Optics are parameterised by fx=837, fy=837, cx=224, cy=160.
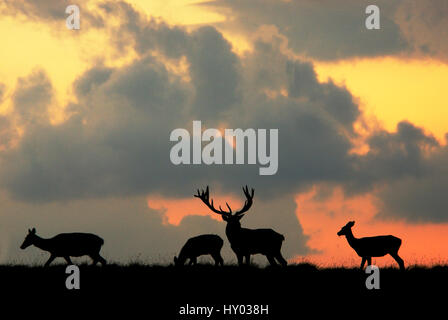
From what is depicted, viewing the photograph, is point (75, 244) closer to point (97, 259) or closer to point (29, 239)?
point (97, 259)

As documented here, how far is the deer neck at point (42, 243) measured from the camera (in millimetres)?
26656

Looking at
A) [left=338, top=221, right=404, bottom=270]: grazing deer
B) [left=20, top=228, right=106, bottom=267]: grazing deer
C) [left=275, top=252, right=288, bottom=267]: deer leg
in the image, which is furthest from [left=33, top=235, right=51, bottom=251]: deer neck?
[left=338, top=221, right=404, bottom=270]: grazing deer

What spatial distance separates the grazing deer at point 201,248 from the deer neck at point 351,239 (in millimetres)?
4005

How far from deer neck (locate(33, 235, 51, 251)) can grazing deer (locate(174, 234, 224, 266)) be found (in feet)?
15.0

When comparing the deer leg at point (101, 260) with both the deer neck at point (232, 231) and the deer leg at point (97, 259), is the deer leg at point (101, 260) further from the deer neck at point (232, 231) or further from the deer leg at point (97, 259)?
the deer neck at point (232, 231)

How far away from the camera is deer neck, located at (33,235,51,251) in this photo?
26.7m

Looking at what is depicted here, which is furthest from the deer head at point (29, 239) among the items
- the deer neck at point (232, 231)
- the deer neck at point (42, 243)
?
the deer neck at point (232, 231)

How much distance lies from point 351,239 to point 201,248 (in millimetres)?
4773

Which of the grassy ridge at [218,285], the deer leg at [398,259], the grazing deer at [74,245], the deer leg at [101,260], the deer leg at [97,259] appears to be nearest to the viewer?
the grassy ridge at [218,285]

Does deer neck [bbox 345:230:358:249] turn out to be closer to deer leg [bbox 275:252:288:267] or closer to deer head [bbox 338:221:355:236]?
deer head [bbox 338:221:355:236]

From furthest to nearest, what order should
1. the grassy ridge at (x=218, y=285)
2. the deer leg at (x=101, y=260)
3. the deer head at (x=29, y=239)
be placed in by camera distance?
the deer head at (x=29, y=239)
the deer leg at (x=101, y=260)
the grassy ridge at (x=218, y=285)

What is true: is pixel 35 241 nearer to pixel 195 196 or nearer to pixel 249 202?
pixel 195 196
